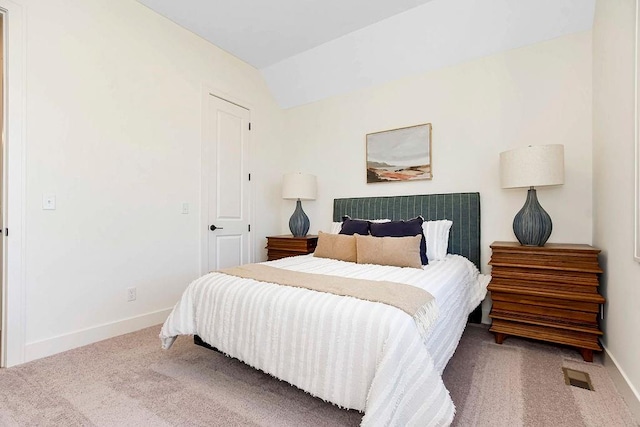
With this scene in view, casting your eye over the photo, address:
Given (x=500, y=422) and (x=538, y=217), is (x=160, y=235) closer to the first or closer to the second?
(x=500, y=422)

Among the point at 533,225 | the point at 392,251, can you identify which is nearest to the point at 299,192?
the point at 392,251

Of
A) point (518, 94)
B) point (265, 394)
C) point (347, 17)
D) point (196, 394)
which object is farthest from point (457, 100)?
point (196, 394)

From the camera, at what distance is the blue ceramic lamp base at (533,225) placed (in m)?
2.46

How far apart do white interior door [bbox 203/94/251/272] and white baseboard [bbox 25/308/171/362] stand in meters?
0.75

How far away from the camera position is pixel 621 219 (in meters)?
1.87

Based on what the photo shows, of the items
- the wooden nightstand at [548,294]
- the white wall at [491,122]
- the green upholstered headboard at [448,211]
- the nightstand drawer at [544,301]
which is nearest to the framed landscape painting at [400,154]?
the white wall at [491,122]

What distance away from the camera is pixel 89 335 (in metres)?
2.50

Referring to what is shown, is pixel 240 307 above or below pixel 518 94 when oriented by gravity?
below

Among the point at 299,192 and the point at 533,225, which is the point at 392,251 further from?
the point at 299,192

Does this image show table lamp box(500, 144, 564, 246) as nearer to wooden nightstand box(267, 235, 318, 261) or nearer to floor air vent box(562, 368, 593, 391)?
floor air vent box(562, 368, 593, 391)

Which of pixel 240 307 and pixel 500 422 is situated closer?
pixel 500 422

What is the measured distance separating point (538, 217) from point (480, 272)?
77 centimetres

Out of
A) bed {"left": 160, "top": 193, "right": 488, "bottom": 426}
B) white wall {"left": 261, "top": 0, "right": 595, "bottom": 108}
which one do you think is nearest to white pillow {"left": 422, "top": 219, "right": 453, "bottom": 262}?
bed {"left": 160, "top": 193, "right": 488, "bottom": 426}

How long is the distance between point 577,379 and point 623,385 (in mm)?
222
